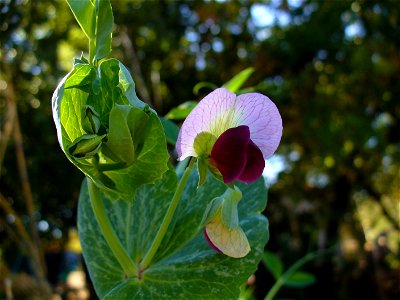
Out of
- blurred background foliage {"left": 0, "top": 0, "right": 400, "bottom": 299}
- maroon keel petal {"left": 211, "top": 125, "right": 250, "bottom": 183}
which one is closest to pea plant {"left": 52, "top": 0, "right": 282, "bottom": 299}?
maroon keel petal {"left": 211, "top": 125, "right": 250, "bottom": 183}

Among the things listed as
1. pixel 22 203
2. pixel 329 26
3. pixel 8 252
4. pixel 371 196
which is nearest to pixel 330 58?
pixel 329 26

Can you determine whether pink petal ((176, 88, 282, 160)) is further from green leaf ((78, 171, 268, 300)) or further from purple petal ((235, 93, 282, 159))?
green leaf ((78, 171, 268, 300))

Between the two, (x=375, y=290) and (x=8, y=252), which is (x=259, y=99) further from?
(x=8, y=252)

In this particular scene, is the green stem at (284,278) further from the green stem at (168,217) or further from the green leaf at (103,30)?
the green leaf at (103,30)

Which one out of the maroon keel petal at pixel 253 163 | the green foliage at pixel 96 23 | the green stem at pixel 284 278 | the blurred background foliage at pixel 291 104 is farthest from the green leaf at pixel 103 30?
the blurred background foliage at pixel 291 104

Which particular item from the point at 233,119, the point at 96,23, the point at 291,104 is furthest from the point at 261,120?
the point at 291,104

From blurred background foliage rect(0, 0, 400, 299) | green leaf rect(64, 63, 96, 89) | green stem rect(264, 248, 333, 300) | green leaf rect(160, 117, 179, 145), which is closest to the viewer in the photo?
green leaf rect(64, 63, 96, 89)

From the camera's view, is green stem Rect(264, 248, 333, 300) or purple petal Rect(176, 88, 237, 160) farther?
green stem Rect(264, 248, 333, 300)
